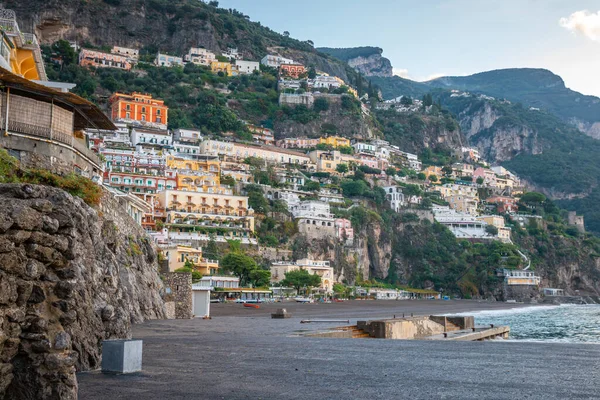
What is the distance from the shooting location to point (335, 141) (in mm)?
138875

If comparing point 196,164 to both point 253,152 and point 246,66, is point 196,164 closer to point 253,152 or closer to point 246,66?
point 253,152

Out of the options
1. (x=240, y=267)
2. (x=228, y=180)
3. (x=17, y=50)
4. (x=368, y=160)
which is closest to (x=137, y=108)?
(x=228, y=180)

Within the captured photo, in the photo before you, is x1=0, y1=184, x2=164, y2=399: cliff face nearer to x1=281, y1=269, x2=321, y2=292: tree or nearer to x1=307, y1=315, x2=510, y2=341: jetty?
x1=307, y1=315, x2=510, y2=341: jetty

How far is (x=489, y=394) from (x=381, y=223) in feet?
330

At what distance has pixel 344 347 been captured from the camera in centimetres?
1658

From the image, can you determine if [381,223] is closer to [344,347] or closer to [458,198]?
[458,198]

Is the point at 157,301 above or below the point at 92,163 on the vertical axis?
below

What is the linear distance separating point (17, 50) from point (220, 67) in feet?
431

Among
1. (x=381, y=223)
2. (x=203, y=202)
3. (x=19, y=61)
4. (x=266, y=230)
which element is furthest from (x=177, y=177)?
(x=19, y=61)

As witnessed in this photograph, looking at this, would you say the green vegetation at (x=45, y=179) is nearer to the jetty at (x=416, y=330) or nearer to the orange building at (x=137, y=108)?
the jetty at (x=416, y=330)

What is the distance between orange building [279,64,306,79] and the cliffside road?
151 meters

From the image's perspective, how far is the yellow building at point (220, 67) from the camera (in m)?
158

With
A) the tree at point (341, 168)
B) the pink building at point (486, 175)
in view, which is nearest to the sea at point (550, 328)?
the tree at point (341, 168)

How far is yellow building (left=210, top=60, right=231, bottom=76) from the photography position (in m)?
158
